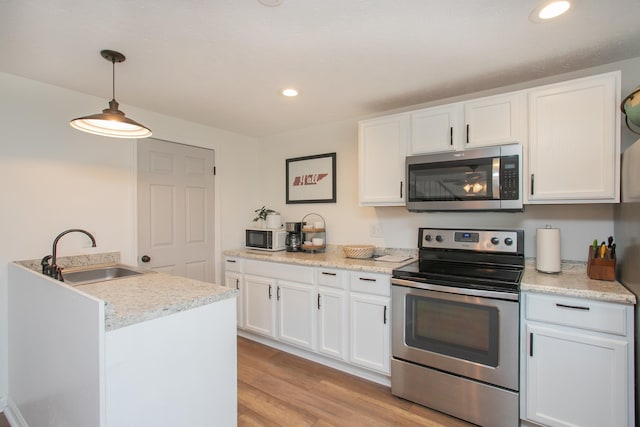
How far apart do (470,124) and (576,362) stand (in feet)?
5.03

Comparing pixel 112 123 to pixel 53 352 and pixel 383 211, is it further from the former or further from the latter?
pixel 383 211

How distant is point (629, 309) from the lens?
154cm

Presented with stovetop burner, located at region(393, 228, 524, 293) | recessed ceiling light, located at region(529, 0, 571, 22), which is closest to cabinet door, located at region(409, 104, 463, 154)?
stovetop burner, located at region(393, 228, 524, 293)

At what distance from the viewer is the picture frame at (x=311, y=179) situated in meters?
3.29

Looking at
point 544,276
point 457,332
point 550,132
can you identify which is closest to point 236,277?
point 457,332

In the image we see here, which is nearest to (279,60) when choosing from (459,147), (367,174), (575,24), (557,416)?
(367,174)

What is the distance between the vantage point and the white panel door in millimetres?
2818

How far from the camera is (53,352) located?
1.49m

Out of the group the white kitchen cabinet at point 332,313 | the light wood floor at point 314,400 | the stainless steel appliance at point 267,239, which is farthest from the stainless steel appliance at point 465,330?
the stainless steel appliance at point 267,239

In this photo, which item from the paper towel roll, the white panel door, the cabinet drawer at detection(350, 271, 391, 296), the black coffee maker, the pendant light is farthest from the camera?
the black coffee maker

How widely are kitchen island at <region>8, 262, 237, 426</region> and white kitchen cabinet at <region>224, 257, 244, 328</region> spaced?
1.28m

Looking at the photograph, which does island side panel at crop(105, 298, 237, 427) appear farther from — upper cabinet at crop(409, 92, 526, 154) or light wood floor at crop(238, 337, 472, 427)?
upper cabinet at crop(409, 92, 526, 154)

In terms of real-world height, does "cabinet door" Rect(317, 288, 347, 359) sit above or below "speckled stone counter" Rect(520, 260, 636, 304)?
below

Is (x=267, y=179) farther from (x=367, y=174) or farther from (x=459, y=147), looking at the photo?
(x=459, y=147)
